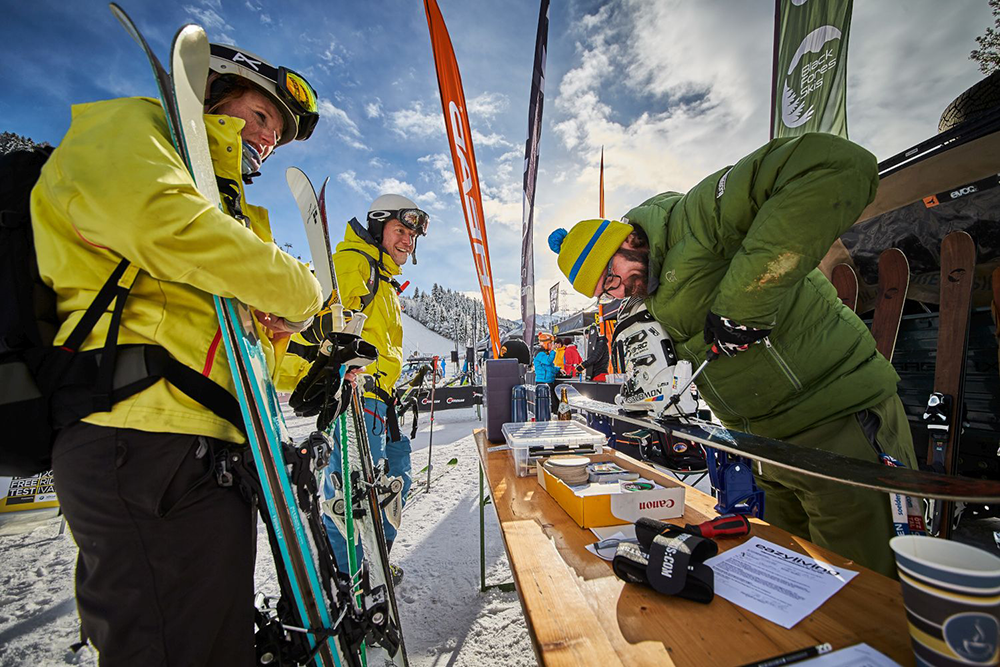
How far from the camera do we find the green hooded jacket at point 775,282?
1223 mm

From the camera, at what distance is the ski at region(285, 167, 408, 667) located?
4.47 feet

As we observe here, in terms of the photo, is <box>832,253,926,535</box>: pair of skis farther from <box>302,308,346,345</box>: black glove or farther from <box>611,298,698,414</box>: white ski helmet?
<box>302,308,346,345</box>: black glove

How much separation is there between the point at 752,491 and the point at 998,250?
2.43 metres

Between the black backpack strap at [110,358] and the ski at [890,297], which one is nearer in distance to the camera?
the black backpack strap at [110,358]

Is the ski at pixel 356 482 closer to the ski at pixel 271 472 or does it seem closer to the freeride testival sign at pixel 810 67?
the ski at pixel 271 472

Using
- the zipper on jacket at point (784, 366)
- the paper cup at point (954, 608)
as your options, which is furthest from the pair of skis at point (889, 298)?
the paper cup at point (954, 608)

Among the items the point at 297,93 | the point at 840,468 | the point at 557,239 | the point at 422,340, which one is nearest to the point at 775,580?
the point at 840,468

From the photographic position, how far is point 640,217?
185 centimetres

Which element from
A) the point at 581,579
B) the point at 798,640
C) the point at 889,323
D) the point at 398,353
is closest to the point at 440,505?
the point at 398,353

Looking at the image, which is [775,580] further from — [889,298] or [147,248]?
[889,298]

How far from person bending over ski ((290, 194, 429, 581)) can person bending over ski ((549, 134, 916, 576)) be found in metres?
1.45

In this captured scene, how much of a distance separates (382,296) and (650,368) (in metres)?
1.78

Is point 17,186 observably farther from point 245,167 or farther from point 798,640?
point 798,640

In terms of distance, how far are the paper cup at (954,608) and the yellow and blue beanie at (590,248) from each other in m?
1.40
